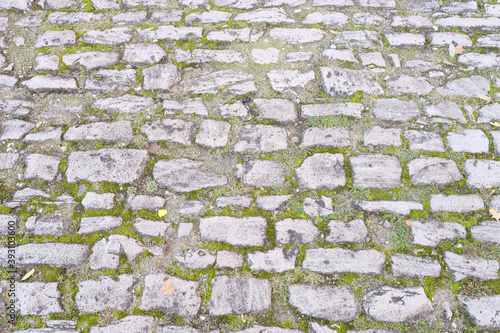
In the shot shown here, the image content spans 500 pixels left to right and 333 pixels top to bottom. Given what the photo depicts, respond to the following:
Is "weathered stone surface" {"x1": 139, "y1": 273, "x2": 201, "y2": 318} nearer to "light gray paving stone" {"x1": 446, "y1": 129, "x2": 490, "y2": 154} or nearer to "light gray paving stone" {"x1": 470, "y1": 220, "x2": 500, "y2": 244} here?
"light gray paving stone" {"x1": 470, "y1": 220, "x2": 500, "y2": 244}

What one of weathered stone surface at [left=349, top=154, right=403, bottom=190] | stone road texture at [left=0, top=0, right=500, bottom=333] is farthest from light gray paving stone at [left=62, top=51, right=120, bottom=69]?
weathered stone surface at [left=349, top=154, right=403, bottom=190]

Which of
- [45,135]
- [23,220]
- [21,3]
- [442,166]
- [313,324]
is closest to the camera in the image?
[313,324]

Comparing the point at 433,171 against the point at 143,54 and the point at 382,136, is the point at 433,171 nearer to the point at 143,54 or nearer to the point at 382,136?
the point at 382,136

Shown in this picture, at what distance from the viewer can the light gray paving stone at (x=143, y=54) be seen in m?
3.15

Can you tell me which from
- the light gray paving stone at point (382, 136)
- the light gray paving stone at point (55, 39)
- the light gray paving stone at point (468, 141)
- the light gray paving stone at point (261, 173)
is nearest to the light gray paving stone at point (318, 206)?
the light gray paving stone at point (261, 173)

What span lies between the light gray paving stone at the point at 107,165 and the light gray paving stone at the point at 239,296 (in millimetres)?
1083

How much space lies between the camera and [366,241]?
7.51ft

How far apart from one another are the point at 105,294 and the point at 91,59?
7.45ft

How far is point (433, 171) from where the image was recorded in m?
2.54

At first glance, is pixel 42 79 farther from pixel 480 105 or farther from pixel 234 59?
pixel 480 105

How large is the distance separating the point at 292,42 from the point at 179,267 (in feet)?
7.96

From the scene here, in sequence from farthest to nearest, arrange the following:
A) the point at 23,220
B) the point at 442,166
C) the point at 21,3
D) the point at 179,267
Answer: the point at 21,3
the point at 442,166
the point at 23,220
the point at 179,267

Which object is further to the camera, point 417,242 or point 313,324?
point 417,242

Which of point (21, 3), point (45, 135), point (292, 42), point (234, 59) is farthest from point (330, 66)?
point (21, 3)
